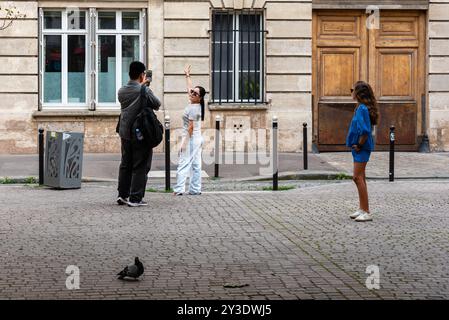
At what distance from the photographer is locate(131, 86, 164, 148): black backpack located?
43.4 feet

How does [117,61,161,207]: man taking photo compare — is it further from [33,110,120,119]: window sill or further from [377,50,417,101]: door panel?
[377,50,417,101]: door panel

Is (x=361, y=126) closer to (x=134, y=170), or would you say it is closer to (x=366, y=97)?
(x=366, y=97)

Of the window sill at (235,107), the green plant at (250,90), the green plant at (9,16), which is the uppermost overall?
the green plant at (9,16)

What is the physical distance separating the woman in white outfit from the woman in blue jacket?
3815 millimetres

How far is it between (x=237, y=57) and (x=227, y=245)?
1355 cm

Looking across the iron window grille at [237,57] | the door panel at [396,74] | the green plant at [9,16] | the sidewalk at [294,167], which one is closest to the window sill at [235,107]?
the iron window grille at [237,57]

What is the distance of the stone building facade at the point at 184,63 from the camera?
72.4 feet

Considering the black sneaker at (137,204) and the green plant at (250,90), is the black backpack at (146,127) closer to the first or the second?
the black sneaker at (137,204)

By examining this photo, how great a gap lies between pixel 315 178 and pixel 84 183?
4373 millimetres

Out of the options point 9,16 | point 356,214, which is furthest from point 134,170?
point 9,16

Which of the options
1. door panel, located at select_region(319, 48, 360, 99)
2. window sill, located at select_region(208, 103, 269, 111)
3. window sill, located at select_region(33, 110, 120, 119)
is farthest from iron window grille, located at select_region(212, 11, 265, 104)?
window sill, located at select_region(33, 110, 120, 119)

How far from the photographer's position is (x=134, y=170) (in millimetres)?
13359

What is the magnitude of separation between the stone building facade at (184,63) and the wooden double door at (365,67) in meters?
0.08
